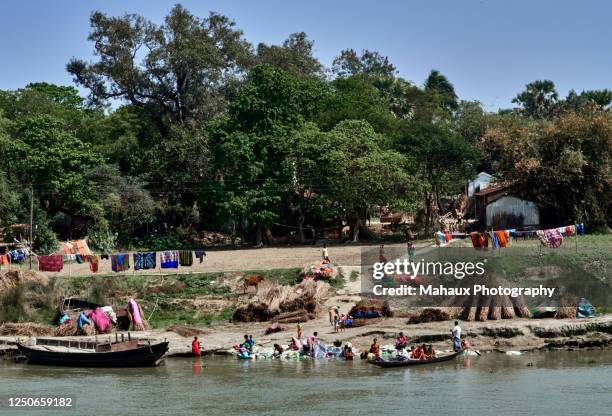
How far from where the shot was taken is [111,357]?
32719 mm

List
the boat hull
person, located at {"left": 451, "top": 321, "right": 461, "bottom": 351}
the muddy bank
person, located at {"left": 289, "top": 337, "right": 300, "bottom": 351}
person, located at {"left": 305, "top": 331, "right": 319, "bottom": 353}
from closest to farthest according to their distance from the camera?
1. person, located at {"left": 451, "top": 321, "right": 461, "bottom": 351}
2. the boat hull
3. person, located at {"left": 305, "top": 331, "right": 319, "bottom": 353}
4. person, located at {"left": 289, "top": 337, "right": 300, "bottom": 351}
5. the muddy bank

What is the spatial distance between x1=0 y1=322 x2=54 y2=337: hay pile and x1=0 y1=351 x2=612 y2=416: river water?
3392mm

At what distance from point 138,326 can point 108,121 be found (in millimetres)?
30529

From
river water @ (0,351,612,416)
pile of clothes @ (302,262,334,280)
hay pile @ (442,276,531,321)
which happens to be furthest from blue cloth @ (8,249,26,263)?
hay pile @ (442,276,531,321)

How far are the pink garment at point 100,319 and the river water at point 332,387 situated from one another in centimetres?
426

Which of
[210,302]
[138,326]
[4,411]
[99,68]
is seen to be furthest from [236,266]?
[99,68]

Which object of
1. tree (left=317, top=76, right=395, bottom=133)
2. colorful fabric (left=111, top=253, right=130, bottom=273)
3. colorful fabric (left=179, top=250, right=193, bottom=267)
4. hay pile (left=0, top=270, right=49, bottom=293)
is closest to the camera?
hay pile (left=0, top=270, right=49, bottom=293)

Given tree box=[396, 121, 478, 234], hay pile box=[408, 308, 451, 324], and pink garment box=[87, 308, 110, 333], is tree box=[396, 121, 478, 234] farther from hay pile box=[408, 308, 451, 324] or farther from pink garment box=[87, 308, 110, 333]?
pink garment box=[87, 308, 110, 333]

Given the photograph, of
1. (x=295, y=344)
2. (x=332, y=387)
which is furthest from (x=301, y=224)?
(x=332, y=387)

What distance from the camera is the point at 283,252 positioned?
1986 inches

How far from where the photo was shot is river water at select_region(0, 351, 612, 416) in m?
26.5

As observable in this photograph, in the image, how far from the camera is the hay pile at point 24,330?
123ft

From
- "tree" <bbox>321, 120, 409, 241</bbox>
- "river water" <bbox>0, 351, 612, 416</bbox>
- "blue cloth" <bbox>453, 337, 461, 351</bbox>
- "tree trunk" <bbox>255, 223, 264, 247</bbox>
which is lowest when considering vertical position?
"river water" <bbox>0, 351, 612, 416</bbox>

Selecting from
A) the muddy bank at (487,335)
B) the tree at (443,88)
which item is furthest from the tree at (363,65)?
the muddy bank at (487,335)
